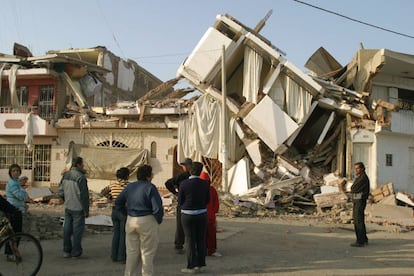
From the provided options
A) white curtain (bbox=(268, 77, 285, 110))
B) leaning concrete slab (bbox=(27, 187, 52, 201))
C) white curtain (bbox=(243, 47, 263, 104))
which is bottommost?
leaning concrete slab (bbox=(27, 187, 52, 201))

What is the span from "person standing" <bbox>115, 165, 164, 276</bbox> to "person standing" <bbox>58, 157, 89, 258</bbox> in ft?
5.99

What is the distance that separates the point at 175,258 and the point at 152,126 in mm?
12934

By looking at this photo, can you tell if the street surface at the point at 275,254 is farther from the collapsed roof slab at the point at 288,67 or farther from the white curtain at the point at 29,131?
the white curtain at the point at 29,131

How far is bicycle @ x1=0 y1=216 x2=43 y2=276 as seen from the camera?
606 cm

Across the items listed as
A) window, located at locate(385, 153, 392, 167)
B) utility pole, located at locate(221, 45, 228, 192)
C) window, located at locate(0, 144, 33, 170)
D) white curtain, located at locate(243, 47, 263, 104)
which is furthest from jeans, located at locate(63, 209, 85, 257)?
window, located at locate(0, 144, 33, 170)

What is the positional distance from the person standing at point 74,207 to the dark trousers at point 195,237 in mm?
1856

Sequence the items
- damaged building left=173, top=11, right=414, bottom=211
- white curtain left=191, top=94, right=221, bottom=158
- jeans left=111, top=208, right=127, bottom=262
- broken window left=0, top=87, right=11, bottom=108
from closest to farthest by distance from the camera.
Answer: jeans left=111, top=208, right=127, bottom=262, damaged building left=173, top=11, right=414, bottom=211, white curtain left=191, top=94, right=221, bottom=158, broken window left=0, top=87, right=11, bottom=108

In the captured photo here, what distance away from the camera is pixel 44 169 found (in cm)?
2167

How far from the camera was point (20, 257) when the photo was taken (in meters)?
6.10

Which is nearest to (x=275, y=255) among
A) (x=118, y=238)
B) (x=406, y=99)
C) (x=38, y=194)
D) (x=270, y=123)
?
(x=118, y=238)

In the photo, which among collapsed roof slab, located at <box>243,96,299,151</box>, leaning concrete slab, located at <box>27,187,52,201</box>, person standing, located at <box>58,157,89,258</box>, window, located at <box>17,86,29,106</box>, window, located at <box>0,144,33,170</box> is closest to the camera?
person standing, located at <box>58,157,89,258</box>

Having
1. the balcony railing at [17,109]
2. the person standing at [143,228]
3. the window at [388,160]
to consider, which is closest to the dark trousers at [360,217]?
the person standing at [143,228]

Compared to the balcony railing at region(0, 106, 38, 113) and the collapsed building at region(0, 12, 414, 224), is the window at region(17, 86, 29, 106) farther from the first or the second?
the balcony railing at region(0, 106, 38, 113)

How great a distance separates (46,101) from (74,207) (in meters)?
15.8
